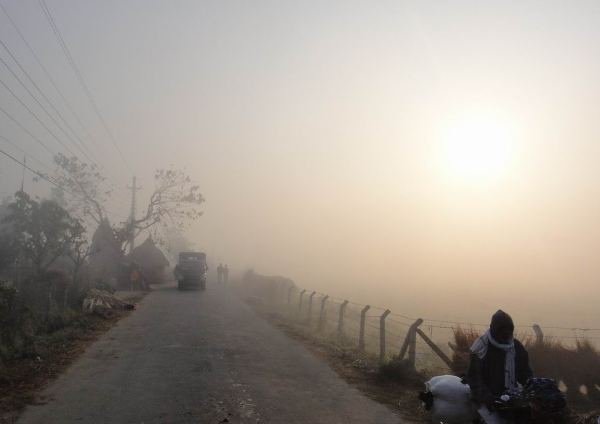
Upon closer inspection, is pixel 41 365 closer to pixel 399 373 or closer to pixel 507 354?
pixel 399 373

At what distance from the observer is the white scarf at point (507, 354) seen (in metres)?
5.75

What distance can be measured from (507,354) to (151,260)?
46.4 m

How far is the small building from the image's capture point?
1905 inches

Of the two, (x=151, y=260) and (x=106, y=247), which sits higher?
(x=106, y=247)

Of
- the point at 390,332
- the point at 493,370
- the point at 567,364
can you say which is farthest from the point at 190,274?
the point at 493,370

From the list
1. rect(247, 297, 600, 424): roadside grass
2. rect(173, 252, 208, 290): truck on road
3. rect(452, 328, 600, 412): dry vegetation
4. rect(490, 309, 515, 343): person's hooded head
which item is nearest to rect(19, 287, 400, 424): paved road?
rect(247, 297, 600, 424): roadside grass

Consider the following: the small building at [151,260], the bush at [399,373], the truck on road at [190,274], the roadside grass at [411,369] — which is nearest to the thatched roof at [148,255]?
the small building at [151,260]

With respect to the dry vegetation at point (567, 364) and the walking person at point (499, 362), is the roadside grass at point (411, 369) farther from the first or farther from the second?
the walking person at point (499, 362)

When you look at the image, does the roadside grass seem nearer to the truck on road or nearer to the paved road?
the paved road

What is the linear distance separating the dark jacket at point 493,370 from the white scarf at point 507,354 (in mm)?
32

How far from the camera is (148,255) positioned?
49656 millimetres

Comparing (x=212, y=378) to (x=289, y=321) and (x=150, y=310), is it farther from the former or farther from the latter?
(x=150, y=310)

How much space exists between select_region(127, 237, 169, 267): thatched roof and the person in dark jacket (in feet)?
150

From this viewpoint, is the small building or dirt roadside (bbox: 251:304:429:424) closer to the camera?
dirt roadside (bbox: 251:304:429:424)
